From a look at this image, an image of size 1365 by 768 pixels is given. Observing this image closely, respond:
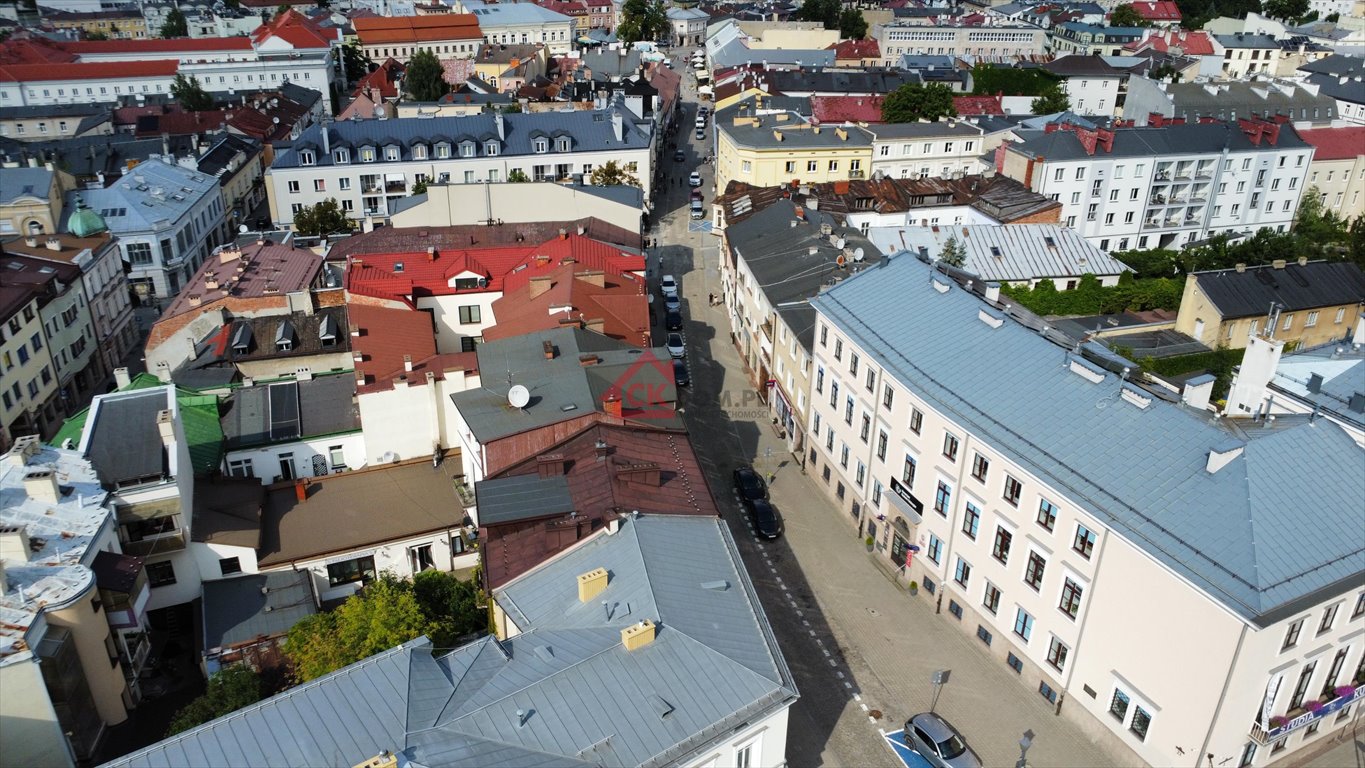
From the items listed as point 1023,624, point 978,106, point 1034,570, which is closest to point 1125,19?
point 978,106

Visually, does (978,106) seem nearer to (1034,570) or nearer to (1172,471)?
(1034,570)

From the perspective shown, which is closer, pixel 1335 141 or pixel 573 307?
pixel 573 307

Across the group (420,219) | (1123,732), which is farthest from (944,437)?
(420,219)

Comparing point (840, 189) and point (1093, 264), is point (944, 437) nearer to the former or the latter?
point (1093, 264)

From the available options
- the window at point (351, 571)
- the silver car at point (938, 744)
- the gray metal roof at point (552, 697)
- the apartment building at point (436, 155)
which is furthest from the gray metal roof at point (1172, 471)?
the apartment building at point (436, 155)

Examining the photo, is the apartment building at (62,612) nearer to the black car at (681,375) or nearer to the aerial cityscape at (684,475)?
the aerial cityscape at (684,475)
